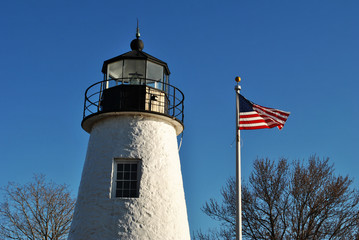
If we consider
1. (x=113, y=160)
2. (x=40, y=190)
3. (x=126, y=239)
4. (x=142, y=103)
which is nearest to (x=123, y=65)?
(x=142, y=103)

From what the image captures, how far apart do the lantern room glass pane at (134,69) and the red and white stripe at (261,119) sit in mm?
3664

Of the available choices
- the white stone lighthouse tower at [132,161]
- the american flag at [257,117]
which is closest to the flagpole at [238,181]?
the american flag at [257,117]

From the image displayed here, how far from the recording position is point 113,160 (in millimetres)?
13211

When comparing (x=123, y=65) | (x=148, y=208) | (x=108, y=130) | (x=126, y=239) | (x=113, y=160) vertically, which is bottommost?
(x=126, y=239)

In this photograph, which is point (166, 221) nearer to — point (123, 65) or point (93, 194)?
point (93, 194)

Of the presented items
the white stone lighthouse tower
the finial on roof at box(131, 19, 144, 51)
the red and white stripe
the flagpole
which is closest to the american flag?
the red and white stripe

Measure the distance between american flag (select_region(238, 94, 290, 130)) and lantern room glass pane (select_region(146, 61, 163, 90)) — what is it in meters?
3.04

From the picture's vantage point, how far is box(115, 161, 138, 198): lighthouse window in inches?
510

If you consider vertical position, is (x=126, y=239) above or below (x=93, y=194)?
below

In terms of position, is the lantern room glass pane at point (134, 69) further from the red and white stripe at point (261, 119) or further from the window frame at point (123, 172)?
the red and white stripe at point (261, 119)

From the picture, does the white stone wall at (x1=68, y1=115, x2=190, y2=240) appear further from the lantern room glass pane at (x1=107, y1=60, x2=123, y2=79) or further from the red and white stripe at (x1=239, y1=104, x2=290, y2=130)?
the red and white stripe at (x1=239, y1=104, x2=290, y2=130)

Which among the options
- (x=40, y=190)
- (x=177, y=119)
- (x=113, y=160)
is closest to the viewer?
(x=113, y=160)

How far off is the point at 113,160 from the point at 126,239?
223 cm

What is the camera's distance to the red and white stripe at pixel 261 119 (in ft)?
41.2
